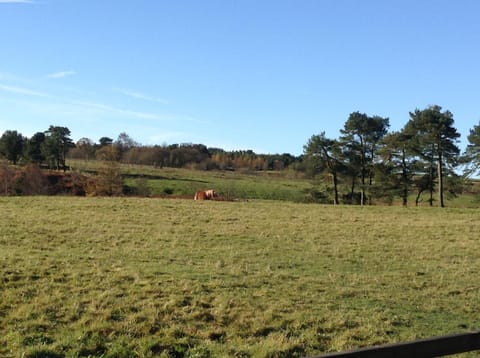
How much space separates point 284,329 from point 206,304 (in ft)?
6.00

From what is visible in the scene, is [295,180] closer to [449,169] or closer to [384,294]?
[449,169]

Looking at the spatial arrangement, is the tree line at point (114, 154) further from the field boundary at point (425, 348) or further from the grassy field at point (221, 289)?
the field boundary at point (425, 348)

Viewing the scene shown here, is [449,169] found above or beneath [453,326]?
above

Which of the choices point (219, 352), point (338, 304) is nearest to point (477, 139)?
point (338, 304)


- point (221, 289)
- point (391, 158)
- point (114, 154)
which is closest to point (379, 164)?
point (391, 158)

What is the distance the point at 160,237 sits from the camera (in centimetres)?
1722

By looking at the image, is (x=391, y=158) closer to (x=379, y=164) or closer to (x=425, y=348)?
(x=379, y=164)

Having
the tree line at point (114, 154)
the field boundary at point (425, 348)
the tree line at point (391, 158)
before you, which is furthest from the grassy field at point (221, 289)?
the tree line at point (114, 154)

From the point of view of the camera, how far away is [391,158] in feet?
170

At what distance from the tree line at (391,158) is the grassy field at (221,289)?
27660 millimetres

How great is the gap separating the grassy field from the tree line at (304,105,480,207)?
2766 centimetres

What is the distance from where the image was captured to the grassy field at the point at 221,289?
6465 millimetres

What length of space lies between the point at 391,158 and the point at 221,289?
152 feet

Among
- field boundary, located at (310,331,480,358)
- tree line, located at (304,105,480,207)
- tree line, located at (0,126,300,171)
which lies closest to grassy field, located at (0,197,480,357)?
field boundary, located at (310,331,480,358)
